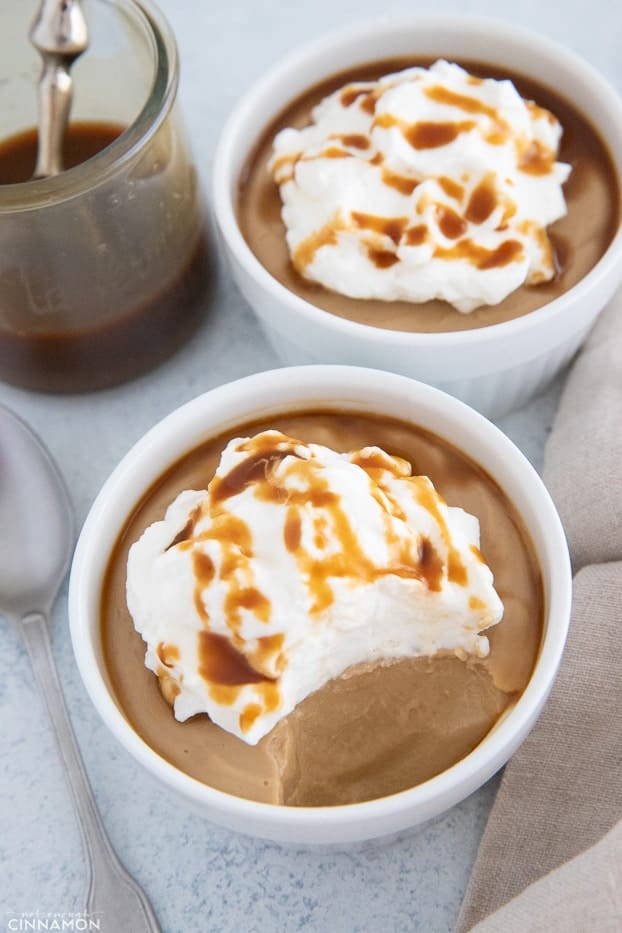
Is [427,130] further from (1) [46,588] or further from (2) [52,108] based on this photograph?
(1) [46,588]

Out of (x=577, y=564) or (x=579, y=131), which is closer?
(x=577, y=564)

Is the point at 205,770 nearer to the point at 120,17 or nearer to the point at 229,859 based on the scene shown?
the point at 229,859

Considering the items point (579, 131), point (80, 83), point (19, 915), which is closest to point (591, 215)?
point (579, 131)

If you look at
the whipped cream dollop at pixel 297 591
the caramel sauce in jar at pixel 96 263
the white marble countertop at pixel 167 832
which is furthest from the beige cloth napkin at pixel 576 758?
the caramel sauce in jar at pixel 96 263

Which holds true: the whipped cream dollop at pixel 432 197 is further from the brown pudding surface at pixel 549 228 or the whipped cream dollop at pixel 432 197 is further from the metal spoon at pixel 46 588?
the metal spoon at pixel 46 588

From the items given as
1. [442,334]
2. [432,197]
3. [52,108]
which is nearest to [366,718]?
[442,334]

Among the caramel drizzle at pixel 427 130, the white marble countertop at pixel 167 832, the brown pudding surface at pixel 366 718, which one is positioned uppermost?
the caramel drizzle at pixel 427 130
